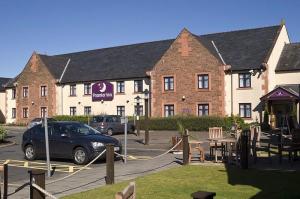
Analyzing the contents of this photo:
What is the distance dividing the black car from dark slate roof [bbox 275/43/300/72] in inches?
1002

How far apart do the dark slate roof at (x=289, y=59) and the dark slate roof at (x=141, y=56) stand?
2.00 meters

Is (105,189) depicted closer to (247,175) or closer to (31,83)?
(247,175)

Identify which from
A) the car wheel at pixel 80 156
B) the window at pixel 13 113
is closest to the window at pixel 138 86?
the window at pixel 13 113

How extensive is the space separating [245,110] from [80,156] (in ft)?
81.6

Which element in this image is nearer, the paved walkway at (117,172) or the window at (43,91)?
the paved walkway at (117,172)

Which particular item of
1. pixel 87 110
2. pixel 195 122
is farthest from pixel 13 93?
pixel 195 122

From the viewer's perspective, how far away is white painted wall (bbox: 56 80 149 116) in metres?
45.4

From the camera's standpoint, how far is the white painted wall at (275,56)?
38.6 meters

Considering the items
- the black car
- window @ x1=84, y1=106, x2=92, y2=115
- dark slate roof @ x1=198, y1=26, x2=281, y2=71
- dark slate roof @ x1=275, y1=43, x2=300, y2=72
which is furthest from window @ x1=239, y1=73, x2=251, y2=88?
the black car

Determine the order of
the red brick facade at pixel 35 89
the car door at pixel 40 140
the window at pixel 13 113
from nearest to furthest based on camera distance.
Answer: the car door at pixel 40 140, the red brick facade at pixel 35 89, the window at pixel 13 113

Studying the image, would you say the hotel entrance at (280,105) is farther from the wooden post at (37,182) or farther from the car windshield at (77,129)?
the wooden post at (37,182)

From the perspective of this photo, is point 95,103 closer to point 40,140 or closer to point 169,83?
point 169,83

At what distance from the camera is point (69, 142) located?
17094 mm

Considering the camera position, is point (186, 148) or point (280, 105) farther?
point (280, 105)
